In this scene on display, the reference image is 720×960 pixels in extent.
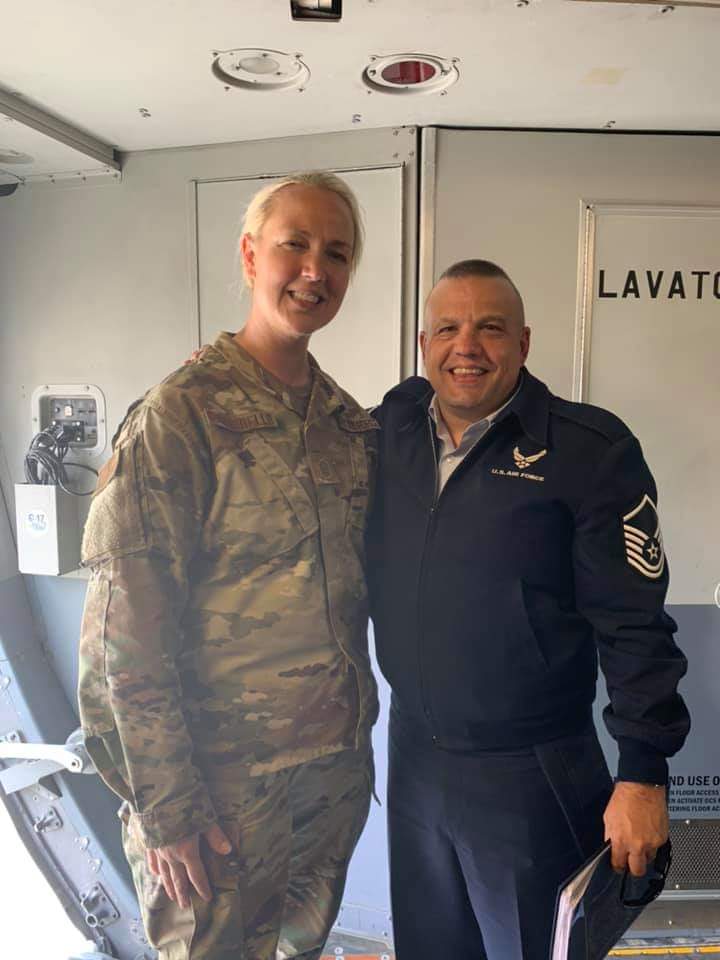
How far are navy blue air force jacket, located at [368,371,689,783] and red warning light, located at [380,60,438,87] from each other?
0.87 meters

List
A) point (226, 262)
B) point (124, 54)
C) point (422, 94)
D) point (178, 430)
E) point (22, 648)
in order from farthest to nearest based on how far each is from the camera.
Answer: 1. point (22, 648)
2. point (226, 262)
3. point (422, 94)
4. point (124, 54)
5. point (178, 430)

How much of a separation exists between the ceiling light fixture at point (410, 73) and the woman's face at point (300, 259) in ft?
1.43

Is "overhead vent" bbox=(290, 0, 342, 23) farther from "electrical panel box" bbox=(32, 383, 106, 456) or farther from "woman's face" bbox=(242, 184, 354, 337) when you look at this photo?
"electrical panel box" bbox=(32, 383, 106, 456)

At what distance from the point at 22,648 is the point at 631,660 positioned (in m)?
2.10

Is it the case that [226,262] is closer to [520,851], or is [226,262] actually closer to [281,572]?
[281,572]

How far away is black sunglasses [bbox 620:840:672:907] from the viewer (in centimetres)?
139

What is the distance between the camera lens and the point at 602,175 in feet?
6.81

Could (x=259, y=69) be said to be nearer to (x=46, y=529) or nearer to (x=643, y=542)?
(x=643, y=542)

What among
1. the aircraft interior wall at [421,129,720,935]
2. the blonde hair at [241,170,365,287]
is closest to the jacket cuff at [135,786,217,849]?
the blonde hair at [241,170,365,287]

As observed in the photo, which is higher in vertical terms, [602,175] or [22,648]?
[602,175]

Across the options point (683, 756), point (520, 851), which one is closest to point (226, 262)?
point (520, 851)

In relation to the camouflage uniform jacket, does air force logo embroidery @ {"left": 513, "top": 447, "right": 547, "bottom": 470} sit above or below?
above

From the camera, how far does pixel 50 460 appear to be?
2.31 meters

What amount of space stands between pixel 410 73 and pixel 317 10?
409mm
